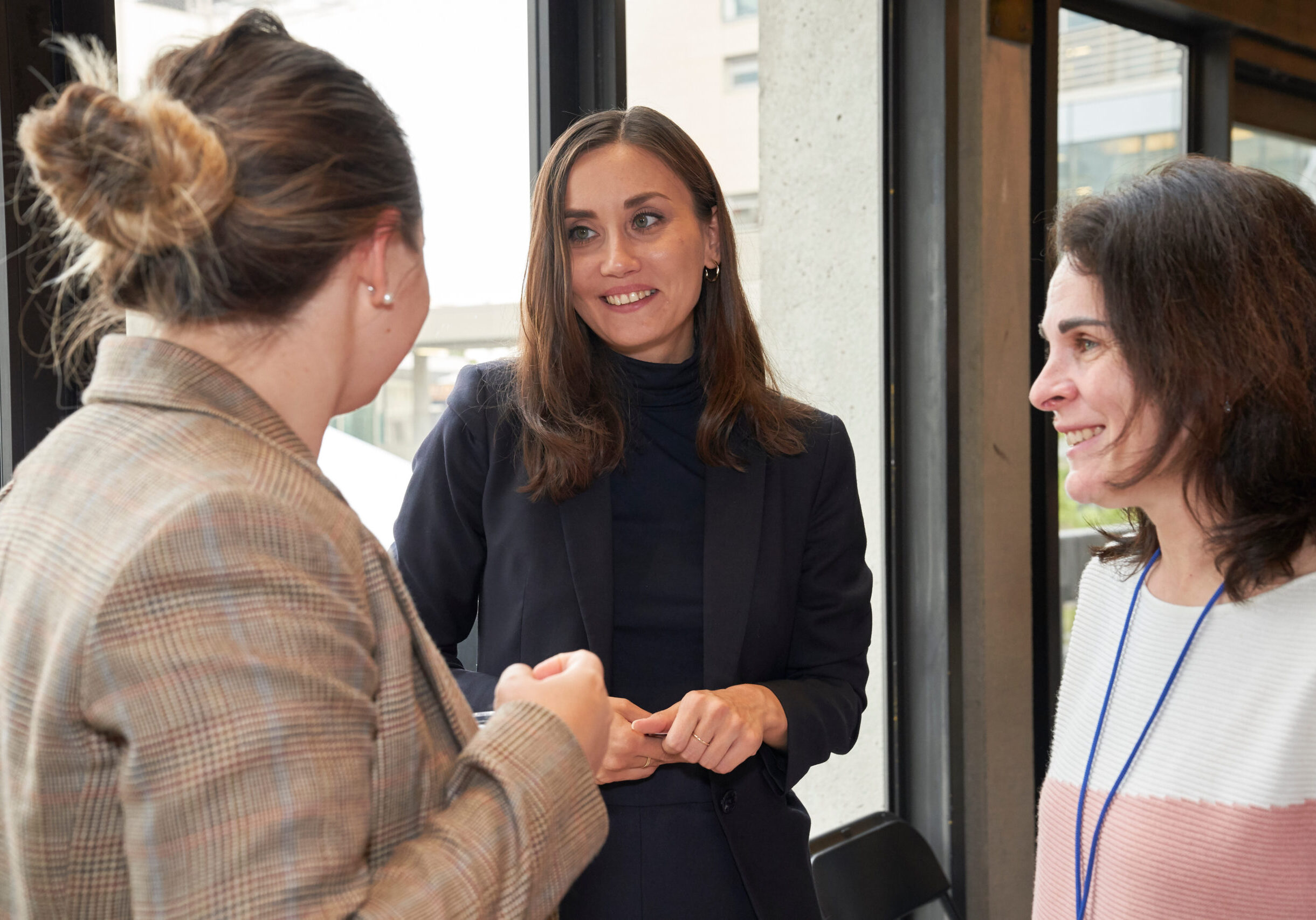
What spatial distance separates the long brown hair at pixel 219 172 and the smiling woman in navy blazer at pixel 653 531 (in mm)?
790

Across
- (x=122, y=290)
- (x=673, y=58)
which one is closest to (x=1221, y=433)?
(x=122, y=290)

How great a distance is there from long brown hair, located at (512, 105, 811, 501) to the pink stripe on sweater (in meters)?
0.73

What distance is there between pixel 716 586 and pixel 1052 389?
55 cm

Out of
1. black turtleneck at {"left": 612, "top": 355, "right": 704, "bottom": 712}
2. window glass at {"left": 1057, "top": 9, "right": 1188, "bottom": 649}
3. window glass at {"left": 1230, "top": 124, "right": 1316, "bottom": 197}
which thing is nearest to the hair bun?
black turtleneck at {"left": 612, "top": 355, "right": 704, "bottom": 712}

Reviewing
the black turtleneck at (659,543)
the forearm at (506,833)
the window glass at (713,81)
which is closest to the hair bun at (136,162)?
the forearm at (506,833)

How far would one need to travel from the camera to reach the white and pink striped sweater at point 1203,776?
3.88 feet

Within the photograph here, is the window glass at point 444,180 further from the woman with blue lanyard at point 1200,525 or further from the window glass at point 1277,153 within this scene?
the window glass at point 1277,153

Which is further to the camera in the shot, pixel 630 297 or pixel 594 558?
pixel 630 297

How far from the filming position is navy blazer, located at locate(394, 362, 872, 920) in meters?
1.62

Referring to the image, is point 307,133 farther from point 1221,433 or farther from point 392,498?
point 392,498

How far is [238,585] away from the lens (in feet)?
2.44

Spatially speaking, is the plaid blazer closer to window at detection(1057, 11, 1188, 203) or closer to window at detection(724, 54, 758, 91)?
window at detection(724, 54, 758, 91)

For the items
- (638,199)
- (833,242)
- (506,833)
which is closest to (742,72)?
(833,242)

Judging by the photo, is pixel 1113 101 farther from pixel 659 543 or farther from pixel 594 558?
pixel 594 558
